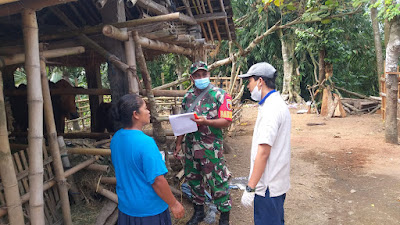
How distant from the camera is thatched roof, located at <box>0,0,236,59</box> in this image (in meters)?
3.64

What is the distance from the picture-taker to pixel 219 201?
3.27m

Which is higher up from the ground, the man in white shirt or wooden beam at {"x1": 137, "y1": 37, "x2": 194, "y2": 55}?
wooden beam at {"x1": 137, "y1": 37, "x2": 194, "y2": 55}

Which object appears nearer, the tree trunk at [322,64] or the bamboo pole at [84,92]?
the bamboo pole at [84,92]

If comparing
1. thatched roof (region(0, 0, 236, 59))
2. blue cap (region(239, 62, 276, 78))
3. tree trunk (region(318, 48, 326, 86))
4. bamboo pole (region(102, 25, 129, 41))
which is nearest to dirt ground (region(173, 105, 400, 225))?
blue cap (region(239, 62, 276, 78))

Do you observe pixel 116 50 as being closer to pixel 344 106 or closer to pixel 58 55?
pixel 58 55

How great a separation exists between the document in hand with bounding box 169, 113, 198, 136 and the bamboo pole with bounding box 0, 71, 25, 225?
1435mm

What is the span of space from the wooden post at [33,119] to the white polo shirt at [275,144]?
72.0 inches

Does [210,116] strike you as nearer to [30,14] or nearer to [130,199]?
[130,199]

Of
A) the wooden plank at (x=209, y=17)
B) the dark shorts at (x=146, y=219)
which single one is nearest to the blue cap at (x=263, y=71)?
the dark shorts at (x=146, y=219)

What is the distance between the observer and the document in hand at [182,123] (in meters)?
2.97

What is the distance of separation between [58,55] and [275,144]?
2.46 meters

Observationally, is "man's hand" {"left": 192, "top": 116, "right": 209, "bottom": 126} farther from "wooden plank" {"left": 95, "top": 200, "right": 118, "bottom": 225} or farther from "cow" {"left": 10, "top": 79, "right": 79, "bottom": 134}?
"cow" {"left": 10, "top": 79, "right": 79, "bottom": 134}

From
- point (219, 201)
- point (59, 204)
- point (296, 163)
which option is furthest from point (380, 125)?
point (59, 204)

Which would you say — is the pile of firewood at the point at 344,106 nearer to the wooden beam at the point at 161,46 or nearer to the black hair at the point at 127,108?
the wooden beam at the point at 161,46
